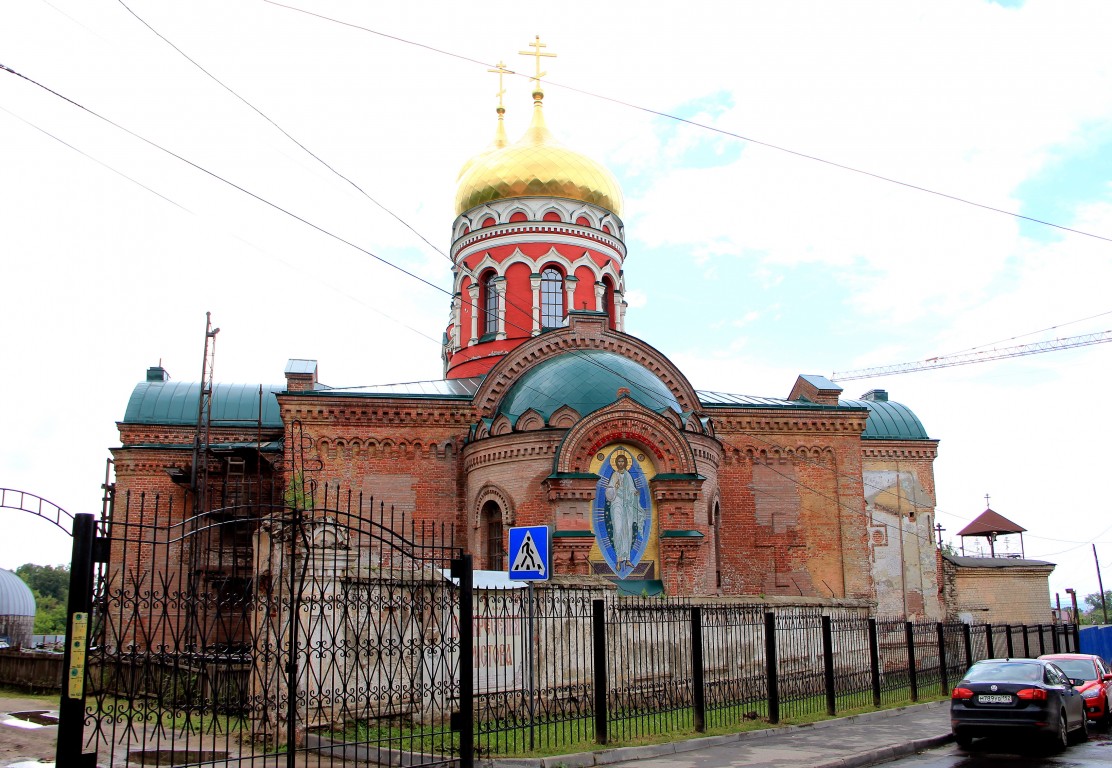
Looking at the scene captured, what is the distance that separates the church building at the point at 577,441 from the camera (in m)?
18.7

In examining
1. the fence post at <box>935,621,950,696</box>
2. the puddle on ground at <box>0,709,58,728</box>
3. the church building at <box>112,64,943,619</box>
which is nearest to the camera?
the puddle on ground at <box>0,709,58,728</box>

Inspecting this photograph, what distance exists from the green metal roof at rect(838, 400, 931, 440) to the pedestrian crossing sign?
2107 centimetres

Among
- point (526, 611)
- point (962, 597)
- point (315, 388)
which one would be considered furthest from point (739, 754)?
point (962, 597)

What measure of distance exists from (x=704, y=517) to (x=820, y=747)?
9.14 m

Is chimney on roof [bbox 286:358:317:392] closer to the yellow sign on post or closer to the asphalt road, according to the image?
the asphalt road

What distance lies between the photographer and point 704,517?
63.7 ft

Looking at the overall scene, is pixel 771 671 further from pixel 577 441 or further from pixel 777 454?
pixel 777 454

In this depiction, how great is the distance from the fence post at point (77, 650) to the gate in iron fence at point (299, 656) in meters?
0.02

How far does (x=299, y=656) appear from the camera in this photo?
9.70 meters

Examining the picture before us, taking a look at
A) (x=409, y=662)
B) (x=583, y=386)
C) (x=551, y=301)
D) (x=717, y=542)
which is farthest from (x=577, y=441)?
→ (x=409, y=662)

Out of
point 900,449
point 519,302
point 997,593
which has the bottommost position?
point 997,593

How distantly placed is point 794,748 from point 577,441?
8924 mm

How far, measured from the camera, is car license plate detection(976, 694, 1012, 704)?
10.8 m

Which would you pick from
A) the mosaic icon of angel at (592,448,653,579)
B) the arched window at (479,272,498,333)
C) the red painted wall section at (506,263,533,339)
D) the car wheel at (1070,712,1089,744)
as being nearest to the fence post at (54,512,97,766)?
the car wheel at (1070,712,1089,744)
